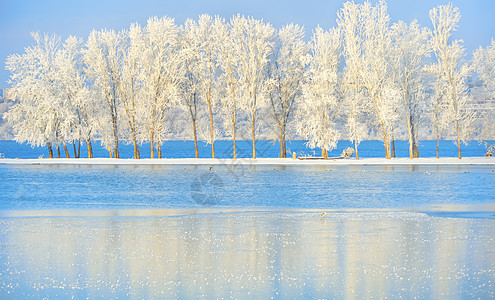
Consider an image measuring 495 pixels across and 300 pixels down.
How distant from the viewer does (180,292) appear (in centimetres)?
949

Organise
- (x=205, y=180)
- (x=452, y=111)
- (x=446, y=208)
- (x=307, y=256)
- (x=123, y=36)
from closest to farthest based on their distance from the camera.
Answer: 1. (x=307, y=256)
2. (x=446, y=208)
3. (x=205, y=180)
4. (x=452, y=111)
5. (x=123, y=36)

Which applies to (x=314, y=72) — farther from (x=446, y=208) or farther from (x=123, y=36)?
(x=446, y=208)

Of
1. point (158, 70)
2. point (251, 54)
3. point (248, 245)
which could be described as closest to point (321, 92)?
point (251, 54)

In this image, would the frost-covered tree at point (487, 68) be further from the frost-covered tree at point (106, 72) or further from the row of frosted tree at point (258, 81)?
the frost-covered tree at point (106, 72)

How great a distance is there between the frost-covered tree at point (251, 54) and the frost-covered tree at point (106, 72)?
42.0 feet

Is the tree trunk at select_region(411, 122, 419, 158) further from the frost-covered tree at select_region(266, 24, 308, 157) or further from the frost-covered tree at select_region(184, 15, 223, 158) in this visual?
the frost-covered tree at select_region(184, 15, 223, 158)

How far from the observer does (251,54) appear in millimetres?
54531

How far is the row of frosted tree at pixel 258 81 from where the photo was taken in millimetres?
53062

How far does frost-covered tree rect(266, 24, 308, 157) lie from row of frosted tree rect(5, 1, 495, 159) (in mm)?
113

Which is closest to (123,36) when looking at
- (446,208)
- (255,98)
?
(255,98)

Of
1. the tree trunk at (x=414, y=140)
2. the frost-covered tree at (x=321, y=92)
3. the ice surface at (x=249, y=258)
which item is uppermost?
the frost-covered tree at (x=321, y=92)

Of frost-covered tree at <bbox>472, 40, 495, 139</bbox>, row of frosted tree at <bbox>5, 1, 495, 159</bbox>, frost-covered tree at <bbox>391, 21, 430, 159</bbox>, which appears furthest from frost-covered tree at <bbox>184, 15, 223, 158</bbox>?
frost-covered tree at <bbox>472, 40, 495, 139</bbox>

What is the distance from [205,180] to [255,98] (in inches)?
839

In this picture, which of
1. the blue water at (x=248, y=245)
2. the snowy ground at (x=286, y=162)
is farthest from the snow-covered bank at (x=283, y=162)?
the blue water at (x=248, y=245)
